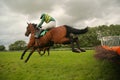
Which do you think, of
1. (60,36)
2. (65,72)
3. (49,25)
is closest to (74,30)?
(60,36)

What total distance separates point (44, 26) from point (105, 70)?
4.98 metres

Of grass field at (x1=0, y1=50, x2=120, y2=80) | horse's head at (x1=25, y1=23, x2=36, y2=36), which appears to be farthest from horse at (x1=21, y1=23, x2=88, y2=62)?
grass field at (x1=0, y1=50, x2=120, y2=80)

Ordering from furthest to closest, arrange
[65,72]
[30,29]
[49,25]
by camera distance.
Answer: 1. [65,72]
2. [30,29]
3. [49,25]

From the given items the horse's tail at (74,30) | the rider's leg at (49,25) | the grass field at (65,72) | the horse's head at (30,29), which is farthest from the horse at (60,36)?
the grass field at (65,72)

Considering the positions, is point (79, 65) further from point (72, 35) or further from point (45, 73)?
point (72, 35)

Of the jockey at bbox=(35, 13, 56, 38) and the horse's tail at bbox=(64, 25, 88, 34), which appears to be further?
the jockey at bbox=(35, 13, 56, 38)

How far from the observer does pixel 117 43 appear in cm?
928

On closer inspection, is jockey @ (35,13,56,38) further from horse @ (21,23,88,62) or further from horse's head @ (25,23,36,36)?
horse's head @ (25,23,36,36)

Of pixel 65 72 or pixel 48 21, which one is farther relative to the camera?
pixel 65 72

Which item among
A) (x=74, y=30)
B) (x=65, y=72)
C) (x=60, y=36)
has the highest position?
(x=74, y=30)

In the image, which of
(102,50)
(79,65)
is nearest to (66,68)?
(79,65)

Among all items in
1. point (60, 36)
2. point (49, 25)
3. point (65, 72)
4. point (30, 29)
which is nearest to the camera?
point (60, 36)

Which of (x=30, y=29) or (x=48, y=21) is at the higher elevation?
(x=48, y=21)

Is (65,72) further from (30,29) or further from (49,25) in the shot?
(49,25)
